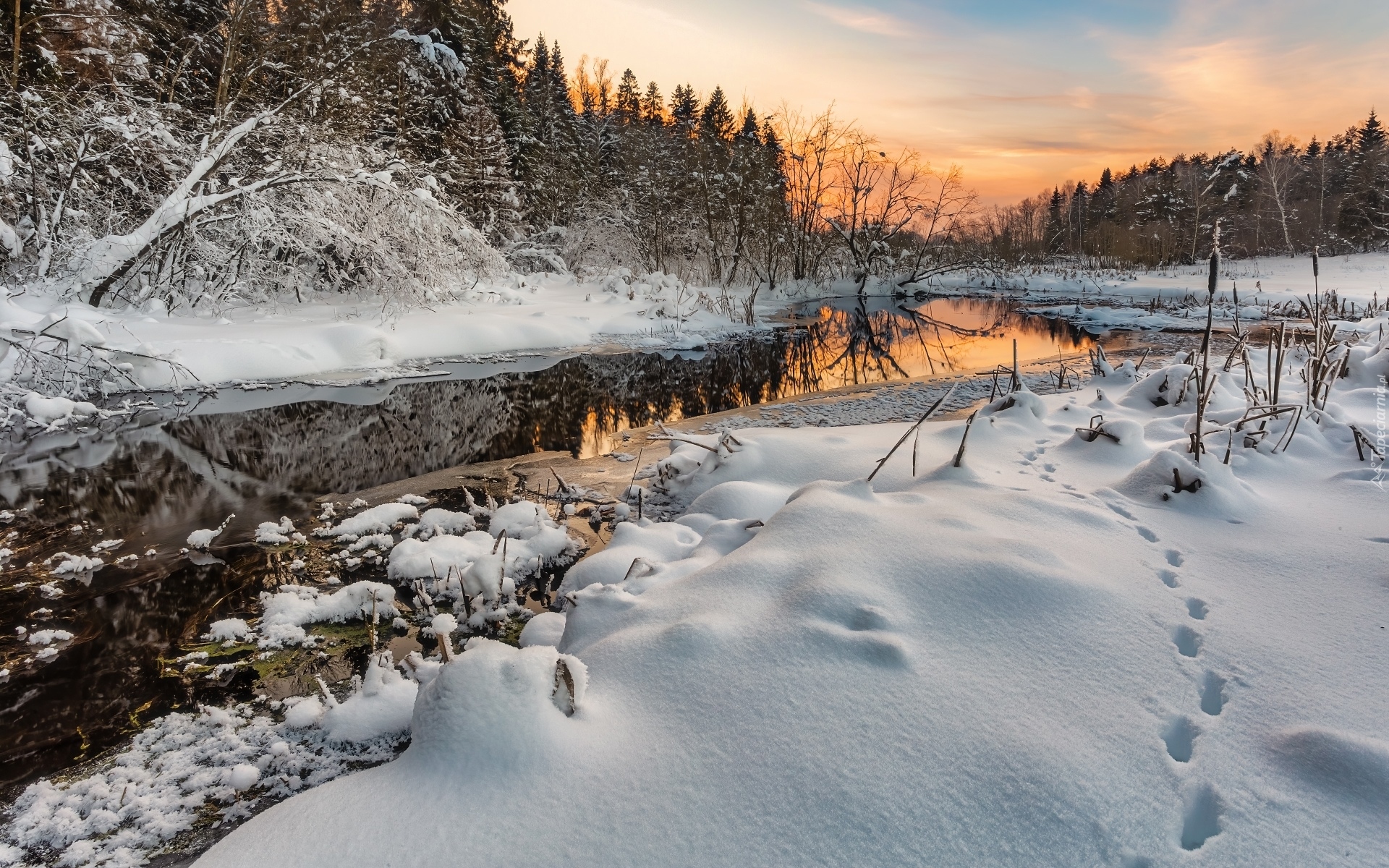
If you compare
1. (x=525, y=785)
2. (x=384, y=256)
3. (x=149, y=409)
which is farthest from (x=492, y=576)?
(x=384, y=256)

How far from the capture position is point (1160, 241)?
40000 mm

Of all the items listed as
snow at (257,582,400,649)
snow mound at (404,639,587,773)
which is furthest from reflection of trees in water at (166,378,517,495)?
snow mound at (404,639,587,773)

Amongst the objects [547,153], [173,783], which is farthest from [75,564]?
[547,153]

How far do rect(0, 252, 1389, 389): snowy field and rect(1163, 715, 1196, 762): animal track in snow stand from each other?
384 inches

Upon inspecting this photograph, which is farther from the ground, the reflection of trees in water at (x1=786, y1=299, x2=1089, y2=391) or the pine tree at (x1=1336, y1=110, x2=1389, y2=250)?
the pine tree at (x1=1336, y1=110, x2=1389, y2=250)

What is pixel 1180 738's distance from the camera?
75.6 inches

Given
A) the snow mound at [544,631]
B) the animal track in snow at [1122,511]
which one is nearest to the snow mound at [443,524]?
the snow mound at [544,631]

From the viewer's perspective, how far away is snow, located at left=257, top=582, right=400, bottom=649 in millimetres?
3346

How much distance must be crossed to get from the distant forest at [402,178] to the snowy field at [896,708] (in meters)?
3.29

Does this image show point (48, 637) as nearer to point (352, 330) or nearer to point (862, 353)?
point (352, 330)

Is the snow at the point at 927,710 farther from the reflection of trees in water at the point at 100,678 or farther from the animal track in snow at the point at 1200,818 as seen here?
the reflection of trees in water at the point at 100,678

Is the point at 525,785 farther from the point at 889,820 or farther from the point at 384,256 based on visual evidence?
the point at 384,256

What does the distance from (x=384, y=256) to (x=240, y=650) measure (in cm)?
1002

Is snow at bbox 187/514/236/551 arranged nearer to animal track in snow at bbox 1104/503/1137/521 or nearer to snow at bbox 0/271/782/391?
snow at bbox 0/271/782/391
